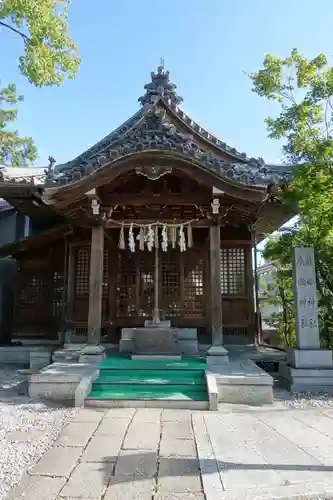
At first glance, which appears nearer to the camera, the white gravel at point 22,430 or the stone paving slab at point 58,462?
the stone paving slab at point 58,462

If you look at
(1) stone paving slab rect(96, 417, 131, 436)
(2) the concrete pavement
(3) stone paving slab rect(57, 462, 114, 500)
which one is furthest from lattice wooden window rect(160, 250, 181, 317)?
(3) stone paving slab rect(57, 462, 114, 500)

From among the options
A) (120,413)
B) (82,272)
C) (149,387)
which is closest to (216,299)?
(149,387)

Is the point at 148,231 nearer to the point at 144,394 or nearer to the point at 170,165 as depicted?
the point at 170,165

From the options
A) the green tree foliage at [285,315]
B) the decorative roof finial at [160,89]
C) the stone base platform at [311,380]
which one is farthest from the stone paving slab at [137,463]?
the decorative roof finial at [160,89]

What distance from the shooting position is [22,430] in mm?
5156

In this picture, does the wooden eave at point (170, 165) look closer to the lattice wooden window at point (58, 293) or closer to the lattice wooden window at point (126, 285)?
the lattice wooden window at point (126, 285)

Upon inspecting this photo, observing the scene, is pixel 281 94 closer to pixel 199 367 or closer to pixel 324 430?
pixel 199 367

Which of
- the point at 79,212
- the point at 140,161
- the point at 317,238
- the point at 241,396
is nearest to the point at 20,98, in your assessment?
the point at 79,212

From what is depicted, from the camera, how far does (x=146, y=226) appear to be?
31.7 ft

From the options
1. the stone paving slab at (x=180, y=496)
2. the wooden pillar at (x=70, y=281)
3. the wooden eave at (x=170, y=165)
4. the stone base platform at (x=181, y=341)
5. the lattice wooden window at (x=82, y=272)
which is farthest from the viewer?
the lattice wooden window at (x=82, y=272)

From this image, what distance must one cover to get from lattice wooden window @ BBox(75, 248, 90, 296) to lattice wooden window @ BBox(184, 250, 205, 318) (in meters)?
3.07

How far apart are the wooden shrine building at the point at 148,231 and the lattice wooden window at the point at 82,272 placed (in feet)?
0.10

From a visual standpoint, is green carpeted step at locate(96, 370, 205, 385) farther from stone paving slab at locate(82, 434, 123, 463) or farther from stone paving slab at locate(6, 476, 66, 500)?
stone paving slab at locate(6, 476, 66, 500)

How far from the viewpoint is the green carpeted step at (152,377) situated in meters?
7.23
